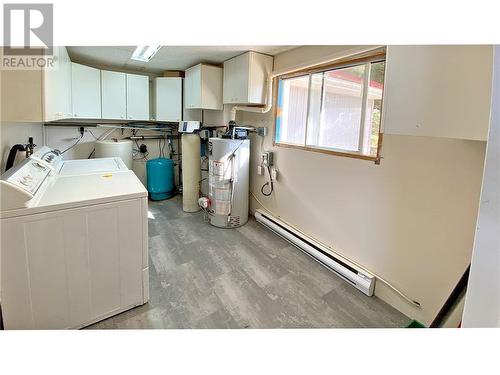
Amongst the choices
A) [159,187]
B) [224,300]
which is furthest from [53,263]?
[159,187]

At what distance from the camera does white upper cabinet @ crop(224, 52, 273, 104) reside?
2980 mm

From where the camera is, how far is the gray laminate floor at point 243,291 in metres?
1.79

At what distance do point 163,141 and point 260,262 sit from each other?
10.7ft

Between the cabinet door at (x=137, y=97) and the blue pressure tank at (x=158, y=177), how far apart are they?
77 cm

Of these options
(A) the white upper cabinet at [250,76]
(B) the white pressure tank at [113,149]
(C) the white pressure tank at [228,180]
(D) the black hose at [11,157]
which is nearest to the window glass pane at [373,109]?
(A) the white upper cabinet at [250,76]

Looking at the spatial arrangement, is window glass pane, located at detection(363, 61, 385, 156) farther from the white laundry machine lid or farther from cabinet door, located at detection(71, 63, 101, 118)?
cabinet door, located at detection(71, 63, 101, 118)

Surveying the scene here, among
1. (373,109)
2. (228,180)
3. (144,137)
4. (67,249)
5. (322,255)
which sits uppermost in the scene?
(373,109)

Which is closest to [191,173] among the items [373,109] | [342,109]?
[342,109]

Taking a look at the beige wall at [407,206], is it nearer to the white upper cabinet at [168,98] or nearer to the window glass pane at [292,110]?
the window glass pane at [292,110]

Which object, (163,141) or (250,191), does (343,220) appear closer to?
(250,191)

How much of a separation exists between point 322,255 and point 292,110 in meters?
1.68

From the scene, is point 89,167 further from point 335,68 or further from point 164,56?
point 335,68

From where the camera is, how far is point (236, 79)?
10.5 feet

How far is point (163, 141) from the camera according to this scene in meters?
4.78
